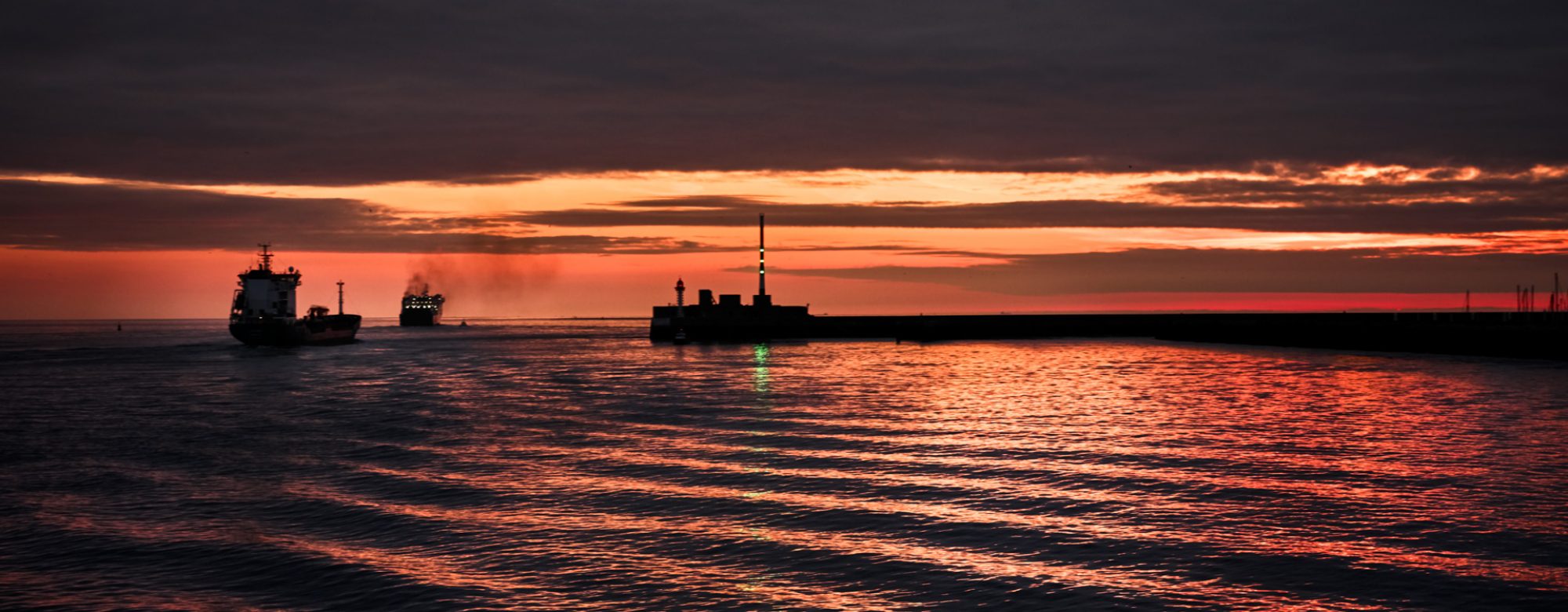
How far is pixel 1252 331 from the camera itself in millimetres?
111062

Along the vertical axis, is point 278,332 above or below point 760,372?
above

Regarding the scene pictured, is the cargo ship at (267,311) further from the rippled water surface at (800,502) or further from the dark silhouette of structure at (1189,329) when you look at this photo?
the rippled water surface at (800,502)

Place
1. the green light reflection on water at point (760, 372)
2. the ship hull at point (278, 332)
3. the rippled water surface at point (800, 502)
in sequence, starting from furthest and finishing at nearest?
the ship hull at point (278, 332), the green light reflection on water at point (760, 372), the rippled water surface at point (800, 502)

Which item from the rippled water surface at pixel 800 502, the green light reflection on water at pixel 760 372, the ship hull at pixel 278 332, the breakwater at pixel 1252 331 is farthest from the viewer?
the ship hull at pixel 278 332

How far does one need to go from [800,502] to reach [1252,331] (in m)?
104

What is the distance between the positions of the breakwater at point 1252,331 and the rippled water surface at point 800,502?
36612mm

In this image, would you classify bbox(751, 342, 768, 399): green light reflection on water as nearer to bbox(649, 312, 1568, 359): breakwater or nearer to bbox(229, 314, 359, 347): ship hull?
bbox(649, 312, 1568, 359): breakwater

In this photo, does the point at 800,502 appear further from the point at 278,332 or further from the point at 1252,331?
the point at 278,332

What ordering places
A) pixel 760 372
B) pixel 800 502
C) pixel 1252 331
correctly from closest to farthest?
pixel 800 502, pixel 760 372, pixel 1252 331

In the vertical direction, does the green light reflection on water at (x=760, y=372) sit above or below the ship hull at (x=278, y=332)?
below

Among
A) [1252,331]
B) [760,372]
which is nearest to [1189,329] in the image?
[1252,331]

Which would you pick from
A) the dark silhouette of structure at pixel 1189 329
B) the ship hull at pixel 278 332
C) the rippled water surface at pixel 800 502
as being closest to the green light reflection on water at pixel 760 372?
the rippled water surface at pixel 800 502

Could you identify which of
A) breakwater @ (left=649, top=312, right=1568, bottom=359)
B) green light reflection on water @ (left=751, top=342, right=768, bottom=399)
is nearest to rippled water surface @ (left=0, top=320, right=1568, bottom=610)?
green light reflection on water @ (left=751, top=342, right=768, bottom=399)

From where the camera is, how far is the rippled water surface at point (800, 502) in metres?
13.0
